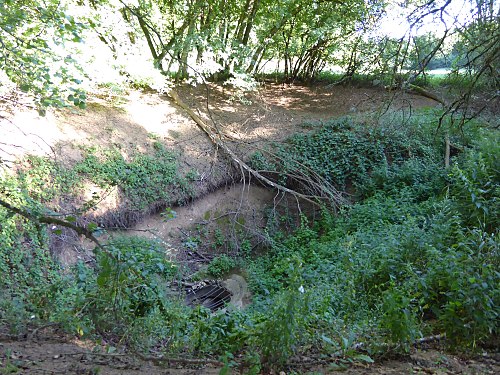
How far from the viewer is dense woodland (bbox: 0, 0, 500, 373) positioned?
14.0ft

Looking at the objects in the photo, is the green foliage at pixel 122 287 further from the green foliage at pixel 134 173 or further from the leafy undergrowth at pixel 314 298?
the green foliage at pixel 134 173

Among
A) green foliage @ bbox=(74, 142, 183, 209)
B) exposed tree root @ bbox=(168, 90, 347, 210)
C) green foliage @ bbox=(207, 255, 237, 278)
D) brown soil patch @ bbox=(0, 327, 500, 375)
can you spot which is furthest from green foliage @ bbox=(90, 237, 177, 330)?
exposed tree root @ bbox=(168, 90, 347, 210)

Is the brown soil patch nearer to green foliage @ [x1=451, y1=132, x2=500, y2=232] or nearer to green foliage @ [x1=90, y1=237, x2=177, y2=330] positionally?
green foliage @ [x1=90, y1=237, x2=177, y2=330]

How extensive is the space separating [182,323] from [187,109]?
28.4 feet

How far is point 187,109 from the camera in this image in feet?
41.1

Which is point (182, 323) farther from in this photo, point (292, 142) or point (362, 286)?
point (292, 142)

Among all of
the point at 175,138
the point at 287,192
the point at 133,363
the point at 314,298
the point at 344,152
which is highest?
the point at 175,138

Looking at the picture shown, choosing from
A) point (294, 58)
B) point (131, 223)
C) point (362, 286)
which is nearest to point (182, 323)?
point (362, 286)

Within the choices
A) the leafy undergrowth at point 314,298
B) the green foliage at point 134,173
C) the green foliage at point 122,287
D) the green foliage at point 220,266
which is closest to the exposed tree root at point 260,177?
the green foliage at point 134,173

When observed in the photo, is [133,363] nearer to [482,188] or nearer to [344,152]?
[482,188]

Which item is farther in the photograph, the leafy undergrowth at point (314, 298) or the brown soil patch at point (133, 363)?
the leafy undergrowth at point (314, 298)

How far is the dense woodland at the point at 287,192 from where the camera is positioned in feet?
14.0

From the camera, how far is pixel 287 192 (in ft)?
38.2

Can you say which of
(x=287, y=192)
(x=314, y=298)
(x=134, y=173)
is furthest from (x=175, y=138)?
(x=314, y=298)
